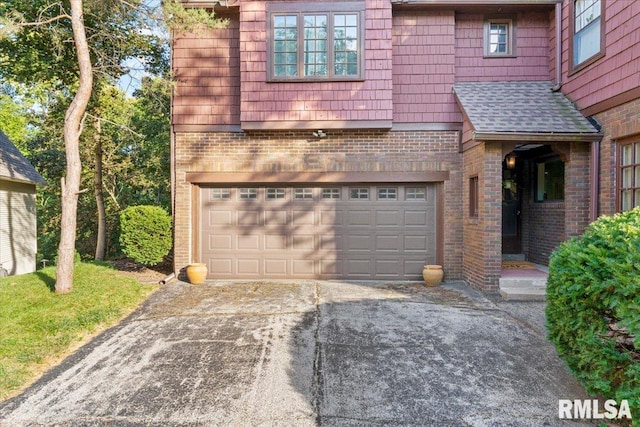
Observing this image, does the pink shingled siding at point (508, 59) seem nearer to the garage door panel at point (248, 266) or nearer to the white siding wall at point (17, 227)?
the garage door panel at point (248, 266)

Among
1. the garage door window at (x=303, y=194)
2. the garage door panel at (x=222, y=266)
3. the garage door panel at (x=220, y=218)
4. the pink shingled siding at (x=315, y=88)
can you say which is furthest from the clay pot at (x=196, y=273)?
the pink shingled siding at (x=315, y=88)

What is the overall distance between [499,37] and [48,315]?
9.50 m

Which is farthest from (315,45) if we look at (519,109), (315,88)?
(519,109)

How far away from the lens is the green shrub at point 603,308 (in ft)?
8.25

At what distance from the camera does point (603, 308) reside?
9.32ft

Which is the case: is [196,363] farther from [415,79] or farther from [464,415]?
[415,79]

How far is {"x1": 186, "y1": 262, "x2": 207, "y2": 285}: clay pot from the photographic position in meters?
7.35

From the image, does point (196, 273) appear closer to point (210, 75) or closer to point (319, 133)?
point (319, 133)

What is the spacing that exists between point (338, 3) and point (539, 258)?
6.78m

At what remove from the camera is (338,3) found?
23.1ft

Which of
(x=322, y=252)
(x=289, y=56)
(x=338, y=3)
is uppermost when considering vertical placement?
(x=338, y=3)

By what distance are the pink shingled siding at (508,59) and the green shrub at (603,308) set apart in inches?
208

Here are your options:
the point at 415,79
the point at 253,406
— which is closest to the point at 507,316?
the point at 253,406

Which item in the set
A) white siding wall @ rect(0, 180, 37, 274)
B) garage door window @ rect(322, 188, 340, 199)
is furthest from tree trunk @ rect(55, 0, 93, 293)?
white siding wall @ rect(0, 180, 37, 274)
